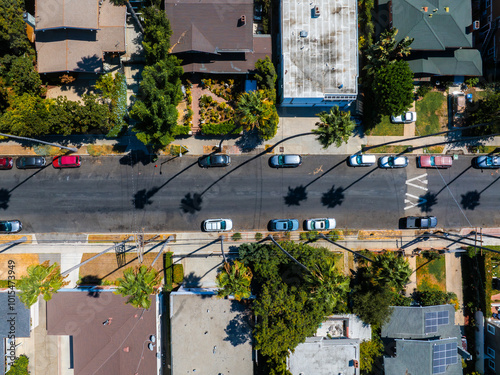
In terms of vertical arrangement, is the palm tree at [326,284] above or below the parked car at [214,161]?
below

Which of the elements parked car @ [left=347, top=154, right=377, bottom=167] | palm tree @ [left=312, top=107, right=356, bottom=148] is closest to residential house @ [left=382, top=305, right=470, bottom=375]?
parked car @ [left=347, top=154, right=377, bottom=167]

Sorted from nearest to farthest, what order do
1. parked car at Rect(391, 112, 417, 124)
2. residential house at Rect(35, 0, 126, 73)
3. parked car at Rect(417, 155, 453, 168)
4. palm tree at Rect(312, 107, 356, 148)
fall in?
palm tree at Rect(312, 107, 356, 148), residential house at Rect(35, 0, 126, 73), parked car at Rect(417, 155, 453, 168), parked car at Rect(391, 112, 417, 124)

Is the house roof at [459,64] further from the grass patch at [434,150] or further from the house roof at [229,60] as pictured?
the house roof at [229,60]

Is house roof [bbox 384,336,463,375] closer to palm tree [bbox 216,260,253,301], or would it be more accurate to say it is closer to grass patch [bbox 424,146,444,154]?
palm tree [bbox 216,260,253,301]

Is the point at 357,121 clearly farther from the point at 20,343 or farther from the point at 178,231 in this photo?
the point at 20,343

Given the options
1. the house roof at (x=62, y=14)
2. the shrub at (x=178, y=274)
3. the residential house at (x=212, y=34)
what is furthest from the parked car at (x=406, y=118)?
the house roof at (x=62, y=14)

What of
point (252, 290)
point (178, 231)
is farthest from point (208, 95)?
point (252, 290)

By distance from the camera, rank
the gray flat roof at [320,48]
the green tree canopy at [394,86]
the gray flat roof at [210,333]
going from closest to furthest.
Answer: the green tree canopy at [394,86]
the gray flat roof at [320,48]
the gray flat roof at [210,333]
